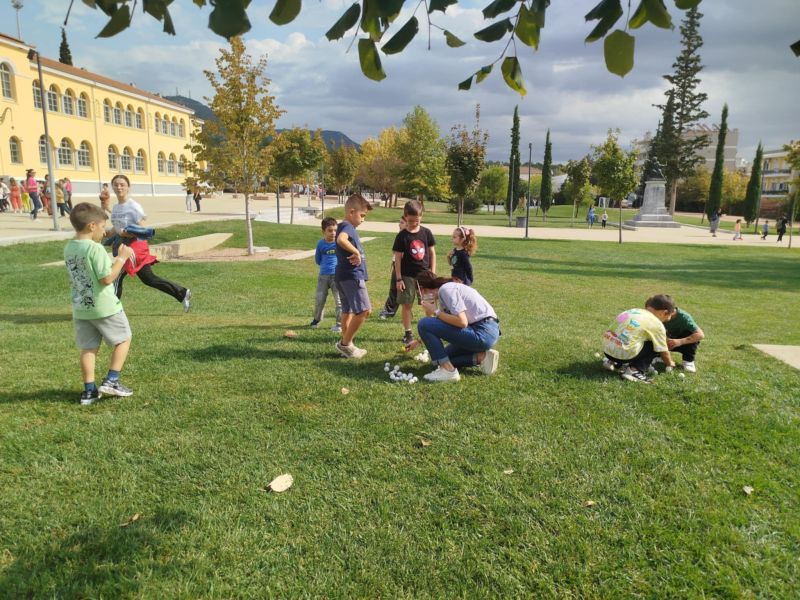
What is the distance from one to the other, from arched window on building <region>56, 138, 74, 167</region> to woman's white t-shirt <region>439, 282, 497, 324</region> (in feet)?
141

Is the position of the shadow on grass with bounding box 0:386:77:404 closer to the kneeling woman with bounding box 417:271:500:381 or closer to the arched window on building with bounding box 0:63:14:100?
the kneeling woman with bounding box 417:271:500:381

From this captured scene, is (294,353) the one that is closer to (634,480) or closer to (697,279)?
(634,480)

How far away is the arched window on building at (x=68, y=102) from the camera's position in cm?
3953

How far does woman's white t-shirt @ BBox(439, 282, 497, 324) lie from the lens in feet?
16.1

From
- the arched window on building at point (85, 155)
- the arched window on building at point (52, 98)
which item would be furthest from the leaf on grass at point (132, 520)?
the arched window on building at point (85, 155)

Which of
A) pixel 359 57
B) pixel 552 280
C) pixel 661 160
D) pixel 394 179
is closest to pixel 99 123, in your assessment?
pixel 394 179

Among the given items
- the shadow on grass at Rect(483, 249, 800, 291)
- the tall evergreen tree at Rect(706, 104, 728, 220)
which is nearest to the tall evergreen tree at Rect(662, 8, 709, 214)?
the tall evergreen tree at Rect(706, 104, 728, 220)

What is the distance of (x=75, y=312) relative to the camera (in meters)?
4.24

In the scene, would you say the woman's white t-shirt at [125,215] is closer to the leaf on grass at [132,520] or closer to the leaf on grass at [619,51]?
the leaf on grass at [132,520]

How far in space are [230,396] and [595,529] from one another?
10.1ft

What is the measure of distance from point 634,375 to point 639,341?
0.34 metres

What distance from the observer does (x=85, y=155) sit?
1655 inches

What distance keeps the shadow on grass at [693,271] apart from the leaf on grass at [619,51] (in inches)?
576

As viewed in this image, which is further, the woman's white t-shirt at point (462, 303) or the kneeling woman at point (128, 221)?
the kneeling woman at point (128, 221)
